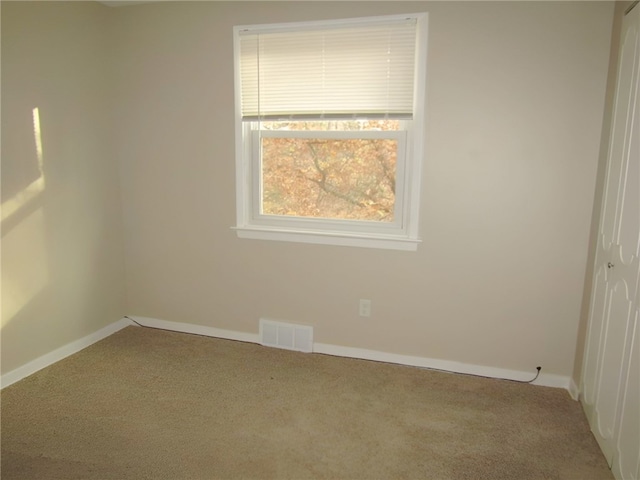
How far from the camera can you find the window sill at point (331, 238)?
9.18 ft

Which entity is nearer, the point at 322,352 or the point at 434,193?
the point at 434,193

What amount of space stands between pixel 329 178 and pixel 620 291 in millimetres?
1719

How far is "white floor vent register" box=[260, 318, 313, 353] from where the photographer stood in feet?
10.1

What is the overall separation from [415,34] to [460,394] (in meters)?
2.12

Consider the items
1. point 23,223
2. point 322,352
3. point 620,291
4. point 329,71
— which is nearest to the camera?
point 620,291

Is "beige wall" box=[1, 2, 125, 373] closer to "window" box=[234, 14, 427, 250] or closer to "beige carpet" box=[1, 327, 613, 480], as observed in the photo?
"beige carpet" box=[1, 327, 613, 480]

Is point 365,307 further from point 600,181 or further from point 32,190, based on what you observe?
point 32,190

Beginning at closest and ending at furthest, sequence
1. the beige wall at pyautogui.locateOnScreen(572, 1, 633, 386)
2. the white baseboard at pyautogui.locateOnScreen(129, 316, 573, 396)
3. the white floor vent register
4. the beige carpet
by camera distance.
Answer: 1. the beige carpet
2. the beige wall at pyautogui.locateOnScreen(572, 1, 633, 386)
3. the white baseboard at pyautogui.locateOnScreen(129, 316, 573, 396)
4. the white floor vent register

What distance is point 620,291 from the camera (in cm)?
199

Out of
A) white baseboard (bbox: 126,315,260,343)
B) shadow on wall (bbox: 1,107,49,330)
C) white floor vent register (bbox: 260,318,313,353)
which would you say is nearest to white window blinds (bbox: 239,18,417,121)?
shadow on wall (bbox: 1,107,49,330)

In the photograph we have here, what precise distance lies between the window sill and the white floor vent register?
607 millimetres

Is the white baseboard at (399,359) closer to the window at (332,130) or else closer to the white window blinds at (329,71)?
the window at (332,130)

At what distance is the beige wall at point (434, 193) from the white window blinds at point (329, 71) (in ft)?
0.37

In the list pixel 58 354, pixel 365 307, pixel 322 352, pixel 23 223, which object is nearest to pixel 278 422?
pixel 322 352
